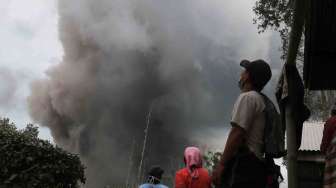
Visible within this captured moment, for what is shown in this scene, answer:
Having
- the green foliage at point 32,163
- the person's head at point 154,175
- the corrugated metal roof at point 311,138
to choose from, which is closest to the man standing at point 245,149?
the person's head at point 154,175

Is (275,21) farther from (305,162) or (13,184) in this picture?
(13,184)

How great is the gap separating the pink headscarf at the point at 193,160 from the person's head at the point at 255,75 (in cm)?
120

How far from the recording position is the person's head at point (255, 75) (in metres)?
2.63

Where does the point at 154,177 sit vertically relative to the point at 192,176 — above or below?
above

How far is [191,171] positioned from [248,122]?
1.56m

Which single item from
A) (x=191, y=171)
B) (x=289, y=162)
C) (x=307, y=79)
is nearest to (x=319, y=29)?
(x=307, y=79)

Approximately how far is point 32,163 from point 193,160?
18.1 feet

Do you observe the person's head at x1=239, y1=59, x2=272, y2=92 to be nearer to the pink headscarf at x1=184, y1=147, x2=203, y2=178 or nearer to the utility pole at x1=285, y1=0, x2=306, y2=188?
the utility pole at x1=285, y1=0, x2=306, y2=188

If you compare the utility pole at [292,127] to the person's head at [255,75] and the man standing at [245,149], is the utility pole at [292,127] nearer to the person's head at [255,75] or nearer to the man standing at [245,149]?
the person's head at [255,75]

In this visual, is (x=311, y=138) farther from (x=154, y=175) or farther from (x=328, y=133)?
(x=328, y=133)

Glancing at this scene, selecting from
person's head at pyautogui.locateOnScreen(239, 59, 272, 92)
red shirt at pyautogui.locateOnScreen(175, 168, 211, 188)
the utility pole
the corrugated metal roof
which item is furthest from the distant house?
person's head at pyautogui.locateOnScreen(239, 59, 272, 92)

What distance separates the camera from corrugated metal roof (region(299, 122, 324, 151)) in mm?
10264

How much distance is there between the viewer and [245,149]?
2.40 meters

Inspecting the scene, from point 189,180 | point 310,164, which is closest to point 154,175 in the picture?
point 189,180
